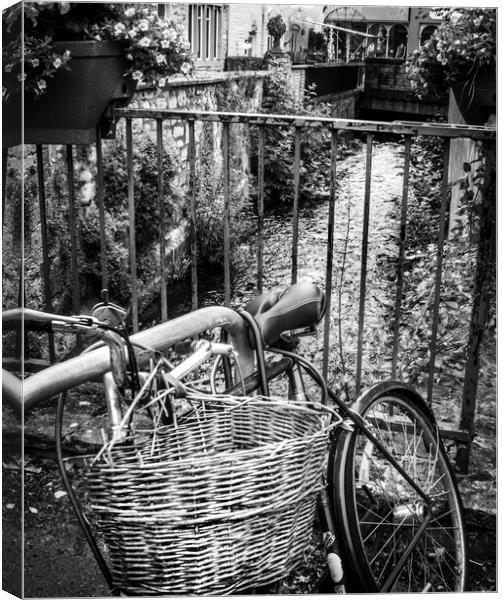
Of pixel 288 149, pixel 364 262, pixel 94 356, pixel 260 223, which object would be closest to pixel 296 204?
pixel 260 223

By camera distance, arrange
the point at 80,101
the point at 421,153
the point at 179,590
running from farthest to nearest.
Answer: the point at 421,153 < the point at 80,101 < the point at 179,590

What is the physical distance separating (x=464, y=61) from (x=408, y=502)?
114 centimetres

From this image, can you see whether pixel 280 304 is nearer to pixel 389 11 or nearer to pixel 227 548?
pixel 227 548

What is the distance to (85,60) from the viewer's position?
218 centimetres

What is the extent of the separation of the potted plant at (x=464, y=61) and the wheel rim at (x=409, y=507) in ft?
2.64

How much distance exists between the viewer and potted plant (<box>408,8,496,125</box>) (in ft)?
6.57

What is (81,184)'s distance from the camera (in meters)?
2.76

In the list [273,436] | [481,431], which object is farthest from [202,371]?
[273,436]

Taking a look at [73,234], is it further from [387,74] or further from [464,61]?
[464,61]

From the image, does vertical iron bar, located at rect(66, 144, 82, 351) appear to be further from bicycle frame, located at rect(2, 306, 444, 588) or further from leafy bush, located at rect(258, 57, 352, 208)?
bicycle frame, located at rect(2, 306, 444, 588)

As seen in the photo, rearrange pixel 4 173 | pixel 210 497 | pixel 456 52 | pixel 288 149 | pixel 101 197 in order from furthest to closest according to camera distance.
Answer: pixel 288 149
pixel 101 197
pixel 456 52
pixel 4 173
pixel 210 497

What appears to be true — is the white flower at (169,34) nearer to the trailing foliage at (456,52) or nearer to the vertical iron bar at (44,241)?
the vertical iron bar at (44,241)

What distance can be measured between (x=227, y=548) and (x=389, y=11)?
131 cm

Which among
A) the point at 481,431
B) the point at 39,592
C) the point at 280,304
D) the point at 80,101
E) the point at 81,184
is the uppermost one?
the point at 80,101
